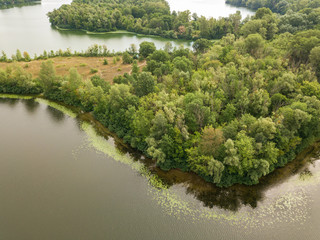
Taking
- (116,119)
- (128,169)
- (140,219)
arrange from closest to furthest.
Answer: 1. (140,219)
2. (128,169)
3. (116,119)

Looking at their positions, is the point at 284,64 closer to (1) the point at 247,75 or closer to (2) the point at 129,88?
(1) the point at 247,75

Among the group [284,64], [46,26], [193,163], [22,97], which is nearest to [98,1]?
[46,26]

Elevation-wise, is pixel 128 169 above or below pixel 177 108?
below

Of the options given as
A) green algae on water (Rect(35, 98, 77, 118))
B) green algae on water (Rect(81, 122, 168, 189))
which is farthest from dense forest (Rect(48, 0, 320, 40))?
green algae on water (Rect(81, 122, 168, 189))

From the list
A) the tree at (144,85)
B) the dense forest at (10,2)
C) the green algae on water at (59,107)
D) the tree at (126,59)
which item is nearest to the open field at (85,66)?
the tree at (126,59)

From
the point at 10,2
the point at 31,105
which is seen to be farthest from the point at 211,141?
the point at 10,2

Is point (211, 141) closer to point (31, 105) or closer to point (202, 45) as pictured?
point (31, 105)
